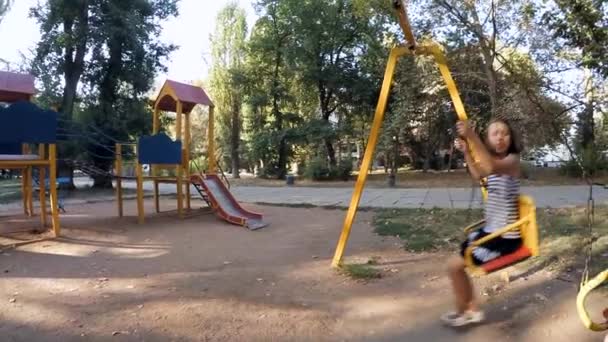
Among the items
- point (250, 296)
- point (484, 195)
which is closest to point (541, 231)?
point (484, 195)

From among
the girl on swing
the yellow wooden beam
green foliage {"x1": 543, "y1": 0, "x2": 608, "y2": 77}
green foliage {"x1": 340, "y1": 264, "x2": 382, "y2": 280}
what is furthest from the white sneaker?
green foliage {"x1": 543, "y1": 0, "x2": 608, "y2": 77}

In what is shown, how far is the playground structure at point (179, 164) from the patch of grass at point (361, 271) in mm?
4010

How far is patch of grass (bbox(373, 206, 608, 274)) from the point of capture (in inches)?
215

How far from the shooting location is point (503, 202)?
370 cm

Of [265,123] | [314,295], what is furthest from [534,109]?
[265,123]

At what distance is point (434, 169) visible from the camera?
35.4m

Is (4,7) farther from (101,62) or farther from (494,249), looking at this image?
(494,249)

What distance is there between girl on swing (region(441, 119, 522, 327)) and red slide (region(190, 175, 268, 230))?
246 inches

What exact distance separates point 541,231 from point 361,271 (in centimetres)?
297

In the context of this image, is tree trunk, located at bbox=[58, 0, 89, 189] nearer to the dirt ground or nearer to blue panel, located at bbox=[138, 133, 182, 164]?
blue panel, located at bbox=[138, 133, 182, 164]

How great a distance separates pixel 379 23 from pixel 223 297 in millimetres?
26488

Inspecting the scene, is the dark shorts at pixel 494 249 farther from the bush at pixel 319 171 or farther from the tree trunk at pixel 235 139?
the tree trunk at pixel 235 139

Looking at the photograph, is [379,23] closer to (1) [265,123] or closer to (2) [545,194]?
(1) [265,123]

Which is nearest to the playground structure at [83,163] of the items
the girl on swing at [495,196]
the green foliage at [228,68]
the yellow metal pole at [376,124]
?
the yellow metal pole at [376,124]
